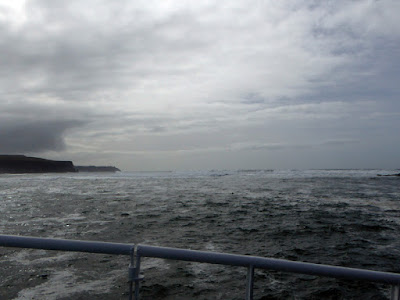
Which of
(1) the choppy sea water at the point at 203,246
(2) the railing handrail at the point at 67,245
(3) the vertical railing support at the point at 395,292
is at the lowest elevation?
(1) the choppy sea water at the point at 203,246

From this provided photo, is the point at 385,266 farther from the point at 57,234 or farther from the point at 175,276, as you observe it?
the point at 57,234

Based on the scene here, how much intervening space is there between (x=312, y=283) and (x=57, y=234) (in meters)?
10.0

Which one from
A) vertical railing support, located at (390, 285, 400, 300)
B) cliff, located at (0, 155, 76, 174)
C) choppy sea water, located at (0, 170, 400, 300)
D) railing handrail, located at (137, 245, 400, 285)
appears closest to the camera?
railing handrail, located at (137, 245, 400, 285)

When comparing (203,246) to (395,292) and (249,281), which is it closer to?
(249,281)

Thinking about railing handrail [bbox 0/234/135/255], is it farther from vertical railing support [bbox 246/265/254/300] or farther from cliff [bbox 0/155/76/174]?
cliff [bbox 0/155/76/174]

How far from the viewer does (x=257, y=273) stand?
888 centimetres

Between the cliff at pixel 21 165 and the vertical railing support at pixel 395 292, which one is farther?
the cliff at pixel 21 165

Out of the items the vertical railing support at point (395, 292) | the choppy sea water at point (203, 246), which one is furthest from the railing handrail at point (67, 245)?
the choppy sea water at point (203, 246)

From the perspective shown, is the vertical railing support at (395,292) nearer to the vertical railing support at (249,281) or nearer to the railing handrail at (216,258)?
the railing handrail at (216,258)

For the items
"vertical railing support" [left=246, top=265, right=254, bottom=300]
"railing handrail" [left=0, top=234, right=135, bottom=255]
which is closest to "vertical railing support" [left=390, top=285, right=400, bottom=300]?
"vertical railing support" [left=246, top=265, right=254, bottom=300]

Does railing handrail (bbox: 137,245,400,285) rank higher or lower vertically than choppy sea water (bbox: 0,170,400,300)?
higher

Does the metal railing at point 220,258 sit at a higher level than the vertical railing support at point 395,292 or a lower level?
higher

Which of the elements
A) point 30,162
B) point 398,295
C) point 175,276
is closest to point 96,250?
point 398,295

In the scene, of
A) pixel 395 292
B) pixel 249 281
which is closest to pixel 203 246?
pixel 249 281
